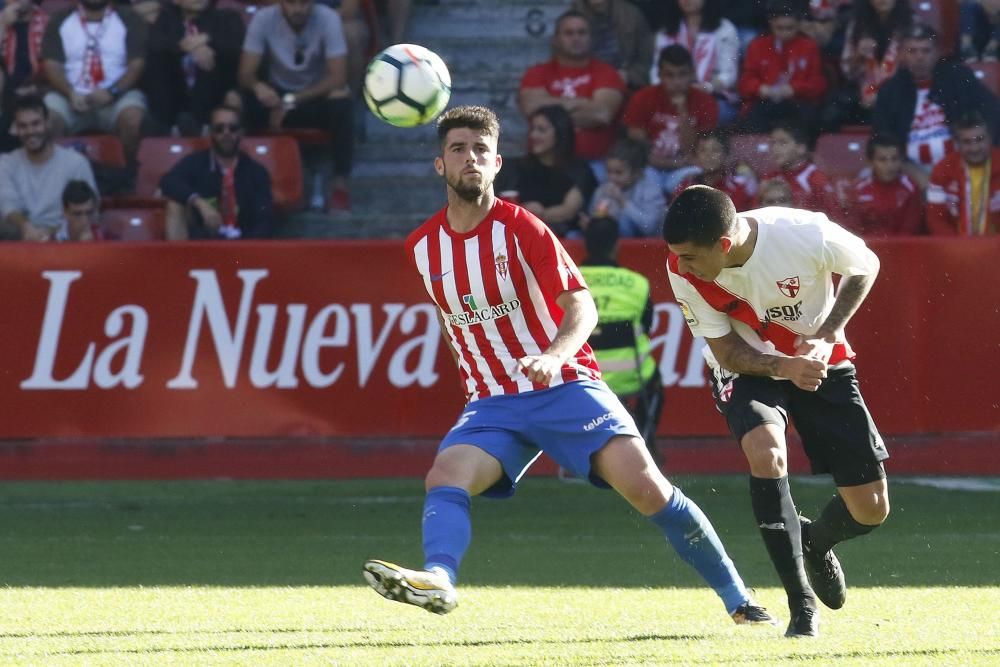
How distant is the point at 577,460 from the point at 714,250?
0.87 meters

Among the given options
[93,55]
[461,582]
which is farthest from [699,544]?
[93,55]

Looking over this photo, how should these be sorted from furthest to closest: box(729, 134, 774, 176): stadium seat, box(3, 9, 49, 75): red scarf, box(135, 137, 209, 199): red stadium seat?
box(3, 9, 49, 75): red scarf < box(135, 137, 209, 199): red stadium seat < box(729, 134, 774, 176): stadium seat

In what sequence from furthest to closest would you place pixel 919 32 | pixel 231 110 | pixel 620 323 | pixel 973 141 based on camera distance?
pixel 231 110, pixel 919 32, pixel 973 141, pixel 620 323

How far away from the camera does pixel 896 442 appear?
1107 cm

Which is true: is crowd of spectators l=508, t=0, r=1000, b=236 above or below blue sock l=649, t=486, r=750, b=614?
above

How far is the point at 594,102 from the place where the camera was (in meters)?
13.2

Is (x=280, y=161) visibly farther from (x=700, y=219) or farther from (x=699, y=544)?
(x=700, y=219)

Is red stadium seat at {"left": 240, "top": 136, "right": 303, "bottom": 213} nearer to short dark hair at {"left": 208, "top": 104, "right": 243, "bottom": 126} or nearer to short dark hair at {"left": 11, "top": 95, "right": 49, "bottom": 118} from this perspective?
short dark hair at {"left": 208, "top": 104, "right": 243, "bottom": 126}

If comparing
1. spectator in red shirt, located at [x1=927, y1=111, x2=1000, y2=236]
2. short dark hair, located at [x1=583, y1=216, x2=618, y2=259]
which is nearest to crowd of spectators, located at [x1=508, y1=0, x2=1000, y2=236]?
spectator in red shirt, located at [x1=927, y1=111, x2=1000, y2=236]

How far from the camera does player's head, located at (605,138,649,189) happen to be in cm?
1228

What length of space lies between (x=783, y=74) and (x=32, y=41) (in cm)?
625

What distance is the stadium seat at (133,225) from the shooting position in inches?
499

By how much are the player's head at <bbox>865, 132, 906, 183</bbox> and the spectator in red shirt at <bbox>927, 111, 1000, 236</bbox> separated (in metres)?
0.32

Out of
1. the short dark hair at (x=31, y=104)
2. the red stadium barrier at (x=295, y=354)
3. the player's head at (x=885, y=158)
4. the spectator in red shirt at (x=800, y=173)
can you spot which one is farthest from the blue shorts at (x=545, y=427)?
the short dark hair at (x=31, y=104)
